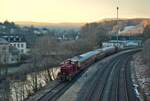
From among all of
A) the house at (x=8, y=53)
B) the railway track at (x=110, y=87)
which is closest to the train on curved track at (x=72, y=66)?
the railway track at (x=110, y=87)

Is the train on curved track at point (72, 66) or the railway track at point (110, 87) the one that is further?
the train on curved track at point (72, 66)

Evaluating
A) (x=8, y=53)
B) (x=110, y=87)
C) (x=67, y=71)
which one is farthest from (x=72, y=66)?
(x=8, y=53)

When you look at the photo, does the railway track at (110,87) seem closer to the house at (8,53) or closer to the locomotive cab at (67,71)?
the locomotive cab at (67,71)

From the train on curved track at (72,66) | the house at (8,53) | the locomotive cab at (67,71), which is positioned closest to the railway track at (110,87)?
the train on curved track at (72,66)

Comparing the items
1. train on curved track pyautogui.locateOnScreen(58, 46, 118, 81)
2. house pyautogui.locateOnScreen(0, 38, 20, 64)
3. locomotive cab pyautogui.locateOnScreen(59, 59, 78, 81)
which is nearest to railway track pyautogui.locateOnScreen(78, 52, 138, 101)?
train on curved track pyautogui.locateOnScreen(58, 46, 118, 81)

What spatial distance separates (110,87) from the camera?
34719 mm

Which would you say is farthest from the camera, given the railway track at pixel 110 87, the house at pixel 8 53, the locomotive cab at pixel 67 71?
the house at pixel 8 53

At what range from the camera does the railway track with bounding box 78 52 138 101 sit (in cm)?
2954

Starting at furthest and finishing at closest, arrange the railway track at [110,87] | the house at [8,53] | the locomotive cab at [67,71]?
the house at [8,53]
the locomotive cab at [67,71]
the railway track at [110,87]

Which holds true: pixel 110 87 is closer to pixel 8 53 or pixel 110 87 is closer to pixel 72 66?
pixel 72 66

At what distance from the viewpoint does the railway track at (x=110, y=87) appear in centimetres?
2954

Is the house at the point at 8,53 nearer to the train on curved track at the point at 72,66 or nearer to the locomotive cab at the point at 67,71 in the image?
the train on curved track at the point at 72,66

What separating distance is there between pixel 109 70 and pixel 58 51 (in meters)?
34.9

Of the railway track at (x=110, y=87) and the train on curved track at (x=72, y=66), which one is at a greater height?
the train on curved track at (x=72, y=66)
